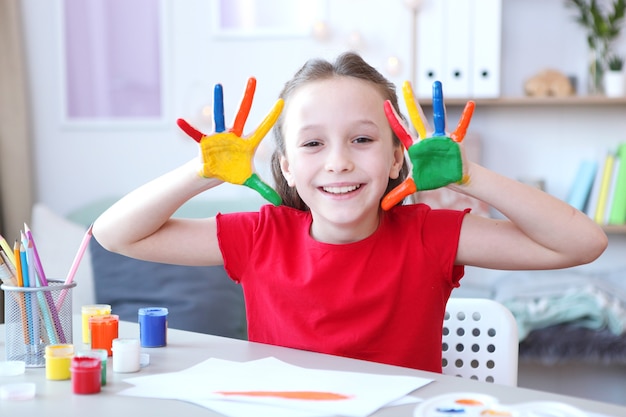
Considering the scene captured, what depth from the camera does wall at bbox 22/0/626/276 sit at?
2869 millimetres

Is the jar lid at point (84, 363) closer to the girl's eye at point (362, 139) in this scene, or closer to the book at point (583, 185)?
the girl's eye at point (362, 139)

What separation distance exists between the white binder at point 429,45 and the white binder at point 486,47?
0.11 metres

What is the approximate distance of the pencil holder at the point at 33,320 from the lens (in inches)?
39.6

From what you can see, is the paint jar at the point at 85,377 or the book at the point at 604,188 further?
the book at the point at 604,188

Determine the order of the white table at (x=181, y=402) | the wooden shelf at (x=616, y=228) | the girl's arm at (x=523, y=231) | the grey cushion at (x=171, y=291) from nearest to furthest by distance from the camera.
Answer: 1. the white table at (x=181, y=402)
2. the girl's arm at (x=523, y=231)
3. the grey cushion at (x=171, y=291)
4. the wooden shelf at (x=616, y=228)

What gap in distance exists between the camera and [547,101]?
2725mm

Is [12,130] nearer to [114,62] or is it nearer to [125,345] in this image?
[114,62]

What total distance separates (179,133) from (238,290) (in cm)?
91

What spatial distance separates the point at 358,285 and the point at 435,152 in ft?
0.90

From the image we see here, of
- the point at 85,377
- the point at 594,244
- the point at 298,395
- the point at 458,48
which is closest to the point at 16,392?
the point at 85,377

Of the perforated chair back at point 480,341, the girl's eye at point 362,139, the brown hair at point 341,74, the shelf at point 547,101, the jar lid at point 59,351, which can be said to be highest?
the shelf at point 547,101

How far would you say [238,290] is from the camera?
7.78ft

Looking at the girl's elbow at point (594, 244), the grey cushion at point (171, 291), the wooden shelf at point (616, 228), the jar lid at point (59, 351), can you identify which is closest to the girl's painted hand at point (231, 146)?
the jar lid at point (59, 351)

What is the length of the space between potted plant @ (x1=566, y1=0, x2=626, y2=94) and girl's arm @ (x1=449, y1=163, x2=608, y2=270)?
1.66m
